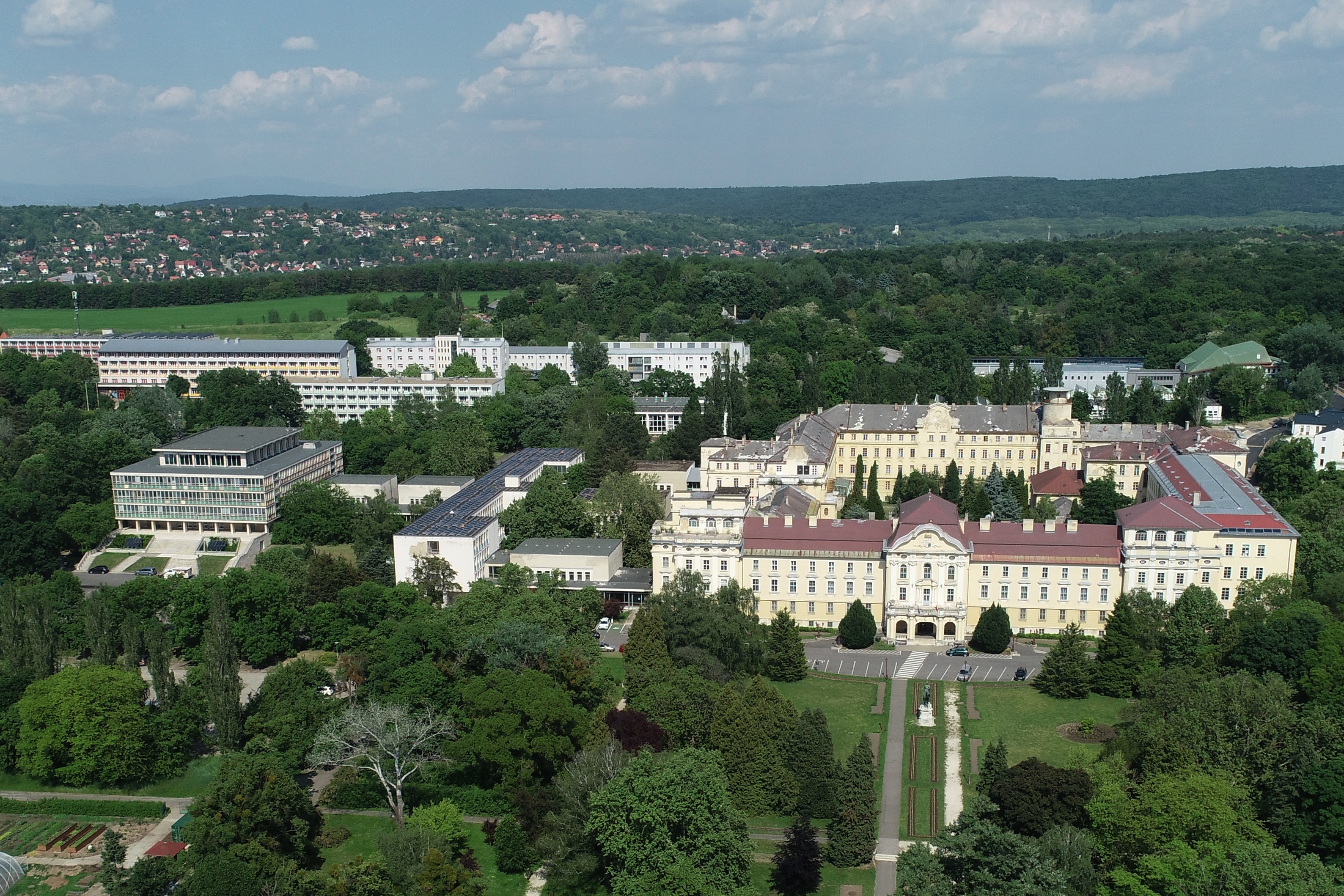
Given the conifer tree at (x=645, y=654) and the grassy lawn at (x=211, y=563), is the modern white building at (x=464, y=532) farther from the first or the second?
the conifer tree at (x=645, y=654)

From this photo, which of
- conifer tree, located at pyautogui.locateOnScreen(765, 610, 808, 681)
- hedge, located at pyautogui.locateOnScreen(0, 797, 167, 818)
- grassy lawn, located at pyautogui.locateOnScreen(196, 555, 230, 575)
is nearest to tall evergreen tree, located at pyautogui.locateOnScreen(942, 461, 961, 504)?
conifer tree, located at pyautogui.locateOnScreen(765, 610, 808, 681)

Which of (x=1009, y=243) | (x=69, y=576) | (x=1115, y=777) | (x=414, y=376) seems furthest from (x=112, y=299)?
(x=1115, y=777)

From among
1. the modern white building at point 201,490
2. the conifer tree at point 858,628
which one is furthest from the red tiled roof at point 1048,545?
the modern white building at point 201,490

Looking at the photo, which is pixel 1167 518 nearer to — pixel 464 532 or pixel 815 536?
pixel 815 536

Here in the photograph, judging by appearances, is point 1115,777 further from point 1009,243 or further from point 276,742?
point 1009,243

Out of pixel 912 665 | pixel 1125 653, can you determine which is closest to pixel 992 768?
pixel 1125 653

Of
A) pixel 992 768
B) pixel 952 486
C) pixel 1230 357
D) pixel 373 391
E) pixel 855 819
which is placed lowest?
pixel 855 819
